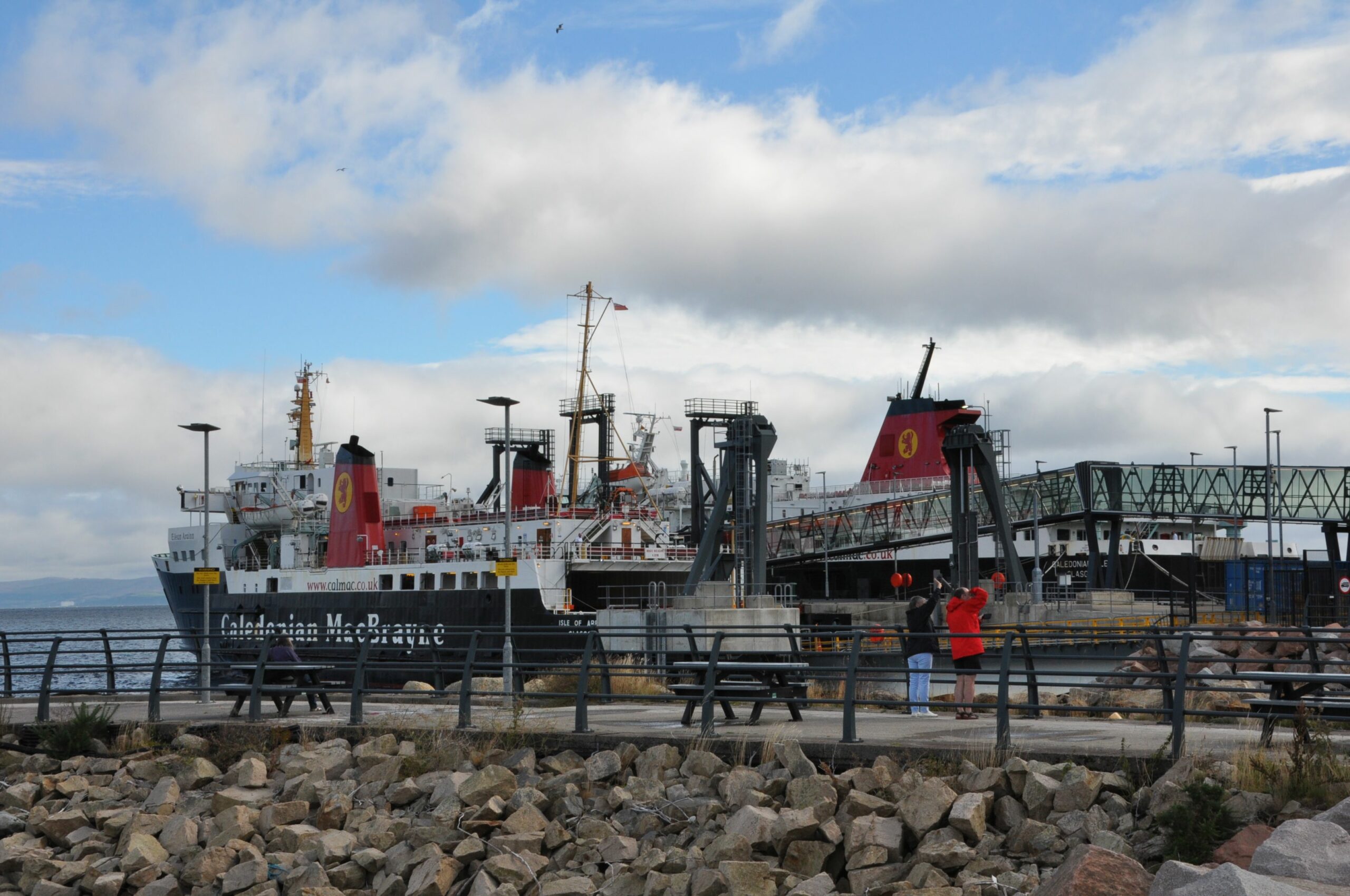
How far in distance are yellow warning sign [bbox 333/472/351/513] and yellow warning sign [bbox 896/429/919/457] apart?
2771 centimetres

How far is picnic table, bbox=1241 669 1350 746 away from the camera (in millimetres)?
10086

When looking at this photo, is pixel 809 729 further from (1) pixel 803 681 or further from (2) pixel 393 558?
(2) pixel 393 558

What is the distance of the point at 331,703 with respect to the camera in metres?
19.6

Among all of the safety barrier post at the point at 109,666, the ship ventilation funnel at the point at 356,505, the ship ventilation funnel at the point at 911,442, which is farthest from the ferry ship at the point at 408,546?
the safety barrier post at the point at 109,666

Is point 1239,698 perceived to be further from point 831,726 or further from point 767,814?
point 767,814

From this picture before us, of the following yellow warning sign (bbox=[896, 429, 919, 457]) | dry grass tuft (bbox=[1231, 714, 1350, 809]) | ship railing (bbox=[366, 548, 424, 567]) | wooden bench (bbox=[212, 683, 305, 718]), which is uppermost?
yellow warning sign (bbox=[896, 429, 919, 457])

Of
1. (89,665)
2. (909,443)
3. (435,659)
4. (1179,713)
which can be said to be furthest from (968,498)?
(1179,713)

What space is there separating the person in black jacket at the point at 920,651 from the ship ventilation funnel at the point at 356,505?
3443 centimetres

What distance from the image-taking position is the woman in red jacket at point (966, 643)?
13953 millimetres

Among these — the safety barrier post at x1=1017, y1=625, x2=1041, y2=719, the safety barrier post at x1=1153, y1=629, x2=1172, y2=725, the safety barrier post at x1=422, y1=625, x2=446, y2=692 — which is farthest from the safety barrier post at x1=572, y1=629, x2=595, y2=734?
the safety barrier post at x1=1153, y1=629, x2=1172, y2=725

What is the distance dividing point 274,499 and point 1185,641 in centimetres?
4899

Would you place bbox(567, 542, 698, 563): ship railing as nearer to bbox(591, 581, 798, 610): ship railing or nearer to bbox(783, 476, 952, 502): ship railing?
bbox(591, 581, 798, 610): ship railing

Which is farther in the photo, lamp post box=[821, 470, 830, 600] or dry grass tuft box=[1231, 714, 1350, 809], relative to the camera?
lamp post box=[821, 470, 830, 600]

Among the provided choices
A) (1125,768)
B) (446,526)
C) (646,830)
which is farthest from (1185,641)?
(446,526)
